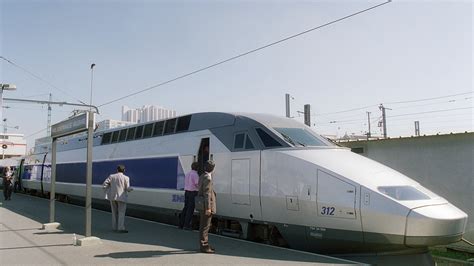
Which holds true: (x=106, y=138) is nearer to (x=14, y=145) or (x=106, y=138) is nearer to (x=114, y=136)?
(x=114, y=136)

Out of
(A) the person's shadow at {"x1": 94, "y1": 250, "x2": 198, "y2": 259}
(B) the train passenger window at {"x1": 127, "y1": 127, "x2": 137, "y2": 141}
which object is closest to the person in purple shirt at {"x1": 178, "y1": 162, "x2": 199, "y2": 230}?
(A) the person's shadow at {"x1": 94, "y1": 250, "x2": 198, "y2": 259}

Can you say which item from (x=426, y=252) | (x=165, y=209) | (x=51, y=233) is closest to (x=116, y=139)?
(x=165, y=209)

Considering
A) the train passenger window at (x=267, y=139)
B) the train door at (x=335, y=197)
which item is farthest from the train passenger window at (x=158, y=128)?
the train door at (x=335, y=197)

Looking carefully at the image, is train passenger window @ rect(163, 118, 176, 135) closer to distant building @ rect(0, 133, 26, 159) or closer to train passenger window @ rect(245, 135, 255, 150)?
train passenger window @ rect(245, 135, 255, 150)

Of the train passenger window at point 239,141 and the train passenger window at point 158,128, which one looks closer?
the train passenger window at point 239,141

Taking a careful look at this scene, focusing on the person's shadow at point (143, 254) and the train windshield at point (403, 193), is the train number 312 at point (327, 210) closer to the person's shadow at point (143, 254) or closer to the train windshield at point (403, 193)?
the train windshield at point (403, 193)

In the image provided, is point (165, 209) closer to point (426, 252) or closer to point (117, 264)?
point (117, 264)

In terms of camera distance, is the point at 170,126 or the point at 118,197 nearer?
the point at 118,197

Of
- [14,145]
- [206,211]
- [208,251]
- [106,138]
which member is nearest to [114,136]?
[106,138]

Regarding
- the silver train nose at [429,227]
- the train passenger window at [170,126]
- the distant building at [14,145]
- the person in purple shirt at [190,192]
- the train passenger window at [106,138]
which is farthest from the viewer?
the distant building at [14,145]

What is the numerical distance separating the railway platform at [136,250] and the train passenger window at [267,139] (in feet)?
6.51

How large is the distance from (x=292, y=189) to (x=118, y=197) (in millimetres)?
4597

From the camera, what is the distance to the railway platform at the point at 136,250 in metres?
7.45

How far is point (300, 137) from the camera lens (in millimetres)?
9445
